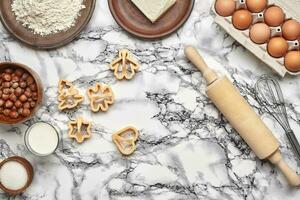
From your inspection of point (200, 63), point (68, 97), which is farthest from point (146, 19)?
point (68, 97)

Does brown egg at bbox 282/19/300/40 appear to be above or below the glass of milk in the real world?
above

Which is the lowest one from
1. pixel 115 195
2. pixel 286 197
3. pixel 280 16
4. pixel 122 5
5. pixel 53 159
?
pixel 286 197

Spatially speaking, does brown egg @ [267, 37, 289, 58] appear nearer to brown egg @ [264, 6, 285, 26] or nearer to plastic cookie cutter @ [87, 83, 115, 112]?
brown egg @ [264, 6, 285, 26]

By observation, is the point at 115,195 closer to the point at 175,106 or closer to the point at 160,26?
the point at 175,106

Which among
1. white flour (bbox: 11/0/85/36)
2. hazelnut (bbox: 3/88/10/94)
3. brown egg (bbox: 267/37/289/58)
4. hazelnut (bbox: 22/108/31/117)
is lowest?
brown egg (bbox: 267/37/289/58)

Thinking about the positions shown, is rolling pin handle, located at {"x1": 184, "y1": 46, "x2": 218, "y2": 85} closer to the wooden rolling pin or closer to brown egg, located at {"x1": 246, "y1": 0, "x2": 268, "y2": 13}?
the wooden rolling pin

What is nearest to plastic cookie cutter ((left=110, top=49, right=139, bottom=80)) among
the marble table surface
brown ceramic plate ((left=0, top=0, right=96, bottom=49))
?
the marble table surface

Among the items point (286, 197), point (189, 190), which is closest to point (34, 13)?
point (189, 190)
